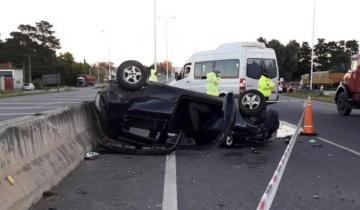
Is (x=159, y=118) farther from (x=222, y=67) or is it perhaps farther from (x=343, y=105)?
(x=343, y=105)

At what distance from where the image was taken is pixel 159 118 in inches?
336

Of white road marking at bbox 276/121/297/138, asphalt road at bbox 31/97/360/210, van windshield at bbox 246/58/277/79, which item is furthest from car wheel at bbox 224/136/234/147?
van windshield at bbox 246/58/277/79

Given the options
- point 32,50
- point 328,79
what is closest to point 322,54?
point 328,79

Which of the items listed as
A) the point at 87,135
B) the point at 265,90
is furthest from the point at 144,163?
the point at 265,90

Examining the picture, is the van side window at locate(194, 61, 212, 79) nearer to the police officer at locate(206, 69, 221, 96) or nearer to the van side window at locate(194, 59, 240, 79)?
the van side window at locate(194, 59, 240, 79)

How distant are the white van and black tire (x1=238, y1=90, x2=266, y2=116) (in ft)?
24.7

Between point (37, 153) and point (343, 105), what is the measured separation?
14.2m

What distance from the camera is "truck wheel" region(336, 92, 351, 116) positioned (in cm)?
1759

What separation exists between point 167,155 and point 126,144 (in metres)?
0.80

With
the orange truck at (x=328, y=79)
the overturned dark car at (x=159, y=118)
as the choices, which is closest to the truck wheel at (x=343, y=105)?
the overturned dark car at (x=159, y=118)

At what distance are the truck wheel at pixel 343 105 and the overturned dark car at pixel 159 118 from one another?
917cm

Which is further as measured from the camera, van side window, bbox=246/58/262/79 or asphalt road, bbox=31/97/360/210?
van side window, bbox=246/58/262/79

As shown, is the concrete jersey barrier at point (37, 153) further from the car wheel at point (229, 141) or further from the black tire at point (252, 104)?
the black tire at point (252, 104)

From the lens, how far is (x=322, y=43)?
110 m
